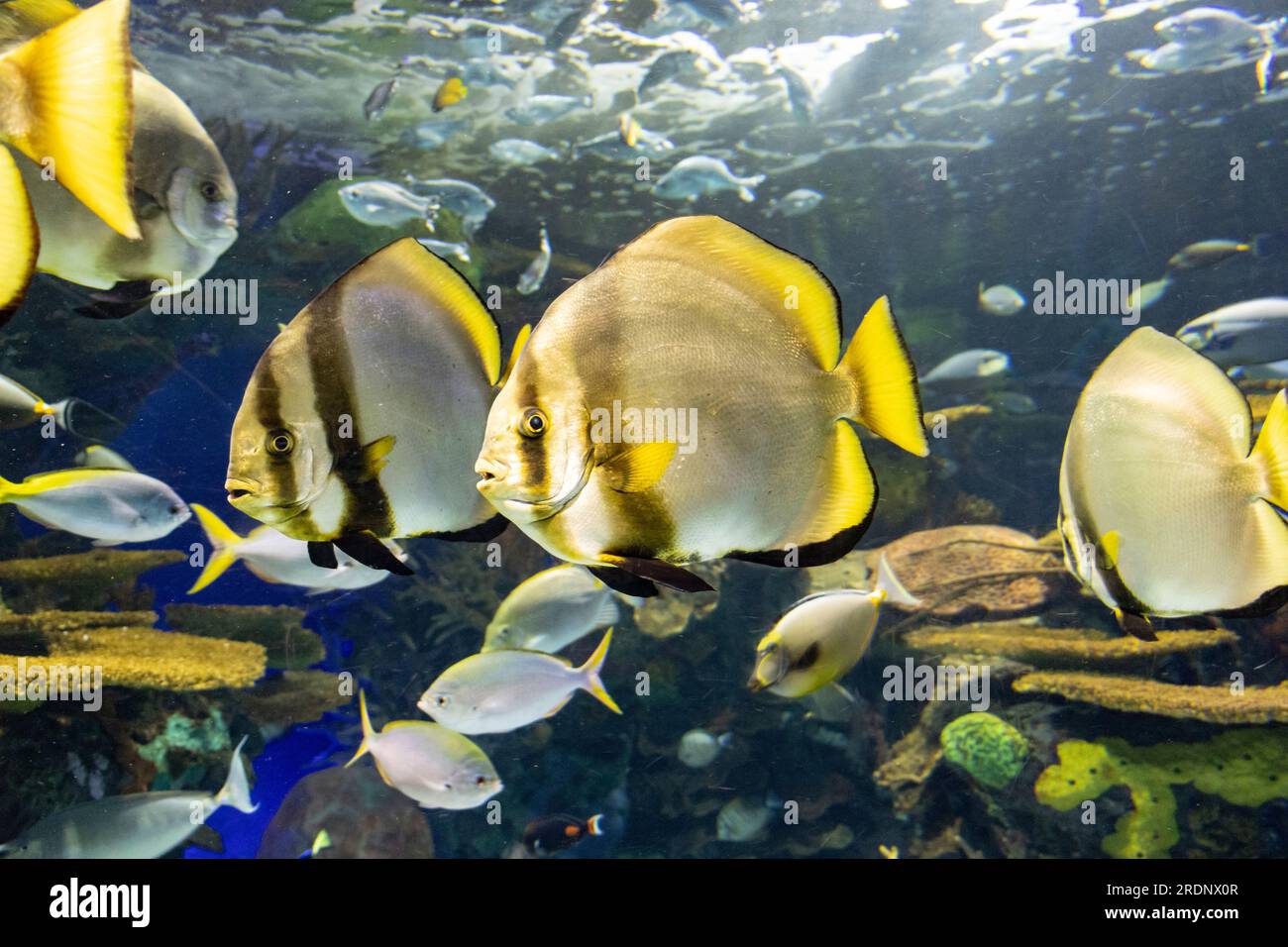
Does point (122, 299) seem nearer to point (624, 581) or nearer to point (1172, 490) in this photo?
point (624, 581)

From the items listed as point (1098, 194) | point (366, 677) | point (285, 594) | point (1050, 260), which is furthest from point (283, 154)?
point (1050, 260)

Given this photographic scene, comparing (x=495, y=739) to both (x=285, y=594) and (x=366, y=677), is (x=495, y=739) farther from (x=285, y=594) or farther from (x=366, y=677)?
(x=285, y=594)

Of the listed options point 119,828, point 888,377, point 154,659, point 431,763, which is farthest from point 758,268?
point 154,659

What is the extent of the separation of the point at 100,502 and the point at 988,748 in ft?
19.1

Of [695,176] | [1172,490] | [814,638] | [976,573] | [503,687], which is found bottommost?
[503,687]

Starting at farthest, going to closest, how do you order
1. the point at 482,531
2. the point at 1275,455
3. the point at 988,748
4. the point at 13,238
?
the point at 988,748 → the point at 1275,455 → the point at 482,531 → the point at 13,238

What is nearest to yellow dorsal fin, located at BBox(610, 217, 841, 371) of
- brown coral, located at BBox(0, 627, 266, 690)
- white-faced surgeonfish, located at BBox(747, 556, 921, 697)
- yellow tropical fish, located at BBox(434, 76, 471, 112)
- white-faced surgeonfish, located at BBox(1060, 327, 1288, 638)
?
white-faced surgeonfish, located at BBox(1060, 327, 1288, 638)

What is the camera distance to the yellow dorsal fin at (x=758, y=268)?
1252 mm

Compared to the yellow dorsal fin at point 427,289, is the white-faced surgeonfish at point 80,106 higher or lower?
higher

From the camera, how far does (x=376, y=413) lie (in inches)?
48.7

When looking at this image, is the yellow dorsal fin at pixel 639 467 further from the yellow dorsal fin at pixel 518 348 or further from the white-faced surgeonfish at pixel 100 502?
the white-faced surgeonfish at pixel 100 502

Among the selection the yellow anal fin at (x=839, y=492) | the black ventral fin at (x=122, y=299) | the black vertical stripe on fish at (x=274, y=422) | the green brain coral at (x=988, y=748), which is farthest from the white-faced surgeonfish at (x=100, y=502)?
the green brain coral at (x=988, y=748)

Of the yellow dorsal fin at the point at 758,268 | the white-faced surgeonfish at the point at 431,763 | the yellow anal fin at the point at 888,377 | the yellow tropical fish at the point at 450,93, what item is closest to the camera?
the yellow anal fin at the point at 888,377
